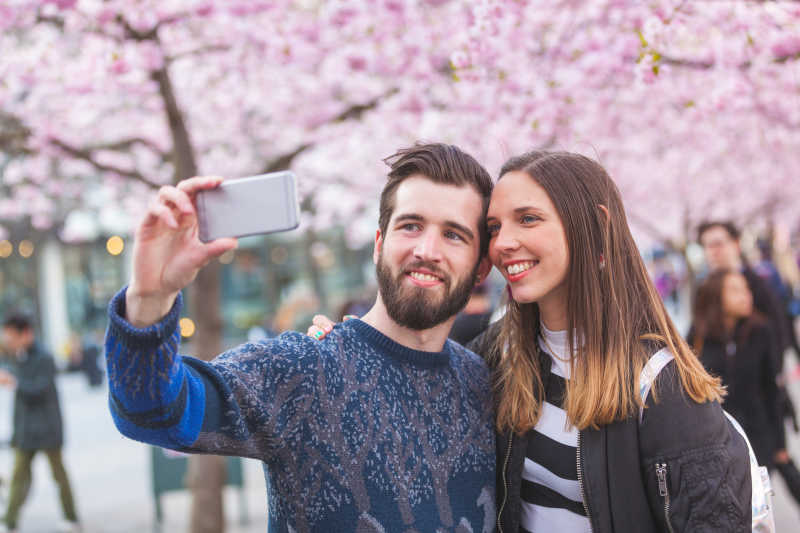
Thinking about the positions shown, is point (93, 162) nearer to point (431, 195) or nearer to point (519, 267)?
point (431, 195)

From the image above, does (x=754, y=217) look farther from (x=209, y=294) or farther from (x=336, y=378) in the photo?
(x=336, y=378)

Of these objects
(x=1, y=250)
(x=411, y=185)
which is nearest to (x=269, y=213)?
(x=411, y=185)

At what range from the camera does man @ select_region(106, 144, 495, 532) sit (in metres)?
1.58

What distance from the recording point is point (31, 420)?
7578 mm

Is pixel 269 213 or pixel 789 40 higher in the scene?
pixel 789 40

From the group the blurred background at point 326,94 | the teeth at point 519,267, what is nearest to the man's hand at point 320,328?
the teeth at point 519,267

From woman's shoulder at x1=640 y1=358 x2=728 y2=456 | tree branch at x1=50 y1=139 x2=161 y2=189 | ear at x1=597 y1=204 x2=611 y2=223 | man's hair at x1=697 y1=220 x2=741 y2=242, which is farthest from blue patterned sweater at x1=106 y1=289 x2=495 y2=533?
man's hair at x1=697 y1=220 x2=741 y2=242

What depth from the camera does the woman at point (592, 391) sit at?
83.7 inches

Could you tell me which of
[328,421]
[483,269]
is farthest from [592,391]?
[328,421]

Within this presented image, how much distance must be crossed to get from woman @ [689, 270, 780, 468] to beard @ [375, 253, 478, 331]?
3.39m

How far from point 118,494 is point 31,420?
1.80 metres

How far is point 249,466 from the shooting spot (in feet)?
32.4

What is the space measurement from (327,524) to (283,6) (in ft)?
16.8

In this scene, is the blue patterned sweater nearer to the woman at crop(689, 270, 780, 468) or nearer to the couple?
the couple
